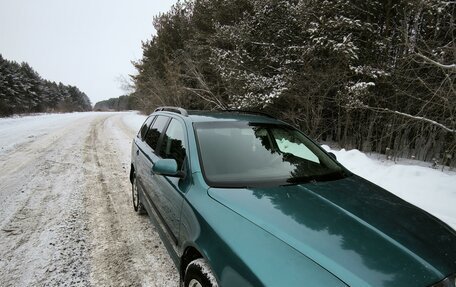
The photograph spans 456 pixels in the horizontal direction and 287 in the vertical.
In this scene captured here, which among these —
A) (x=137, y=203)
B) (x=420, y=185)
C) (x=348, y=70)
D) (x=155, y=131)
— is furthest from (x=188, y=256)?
(x=348, y=70)

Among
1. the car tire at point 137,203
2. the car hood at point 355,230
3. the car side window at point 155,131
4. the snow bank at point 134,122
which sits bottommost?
the snow bank at point 134,122

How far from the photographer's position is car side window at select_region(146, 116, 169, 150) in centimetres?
387

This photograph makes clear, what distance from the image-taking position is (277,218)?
1904 mm

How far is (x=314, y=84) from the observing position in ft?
32.4

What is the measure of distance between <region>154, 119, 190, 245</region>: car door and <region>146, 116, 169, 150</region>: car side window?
0.27m

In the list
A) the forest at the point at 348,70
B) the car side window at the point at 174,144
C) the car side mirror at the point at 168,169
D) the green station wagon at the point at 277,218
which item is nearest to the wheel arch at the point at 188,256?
the green station wagon at the point at 277,218

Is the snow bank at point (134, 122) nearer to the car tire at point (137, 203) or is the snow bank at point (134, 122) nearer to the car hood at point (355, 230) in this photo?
the car tire at point (137, 203)

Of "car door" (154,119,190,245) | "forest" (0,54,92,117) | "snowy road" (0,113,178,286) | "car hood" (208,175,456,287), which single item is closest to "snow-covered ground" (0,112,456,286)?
"snowy road" (0,113,178,286)

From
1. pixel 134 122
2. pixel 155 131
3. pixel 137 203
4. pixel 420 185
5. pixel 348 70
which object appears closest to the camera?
pixel 155 131

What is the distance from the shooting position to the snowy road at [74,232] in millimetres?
3023

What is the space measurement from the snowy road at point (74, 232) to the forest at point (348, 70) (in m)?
5.94

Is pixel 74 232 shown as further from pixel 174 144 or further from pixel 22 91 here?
pixel 22 91

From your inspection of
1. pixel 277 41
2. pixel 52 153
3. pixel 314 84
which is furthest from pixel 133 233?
pixel 277 41

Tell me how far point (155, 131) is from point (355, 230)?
300cm
